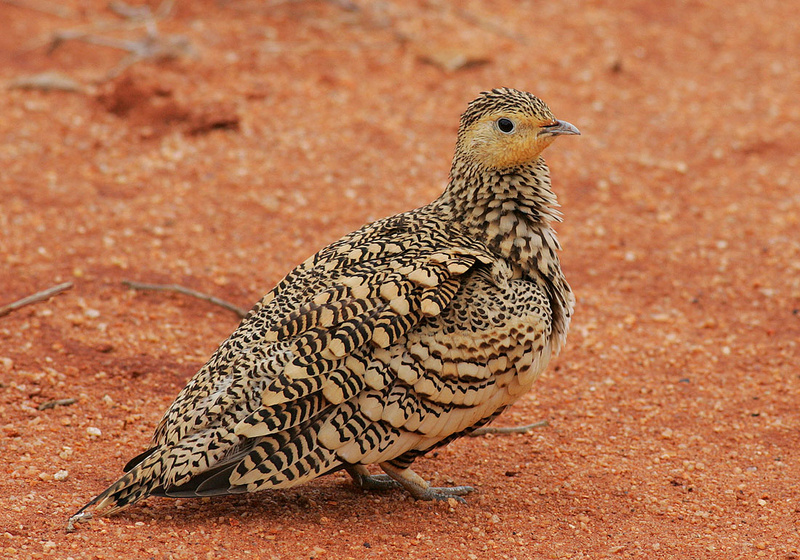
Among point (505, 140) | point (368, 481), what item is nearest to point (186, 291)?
point (368, 481)

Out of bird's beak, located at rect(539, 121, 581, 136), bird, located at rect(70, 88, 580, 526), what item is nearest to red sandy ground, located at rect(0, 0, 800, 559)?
bird, located at rect(70, 88, 580, 526)

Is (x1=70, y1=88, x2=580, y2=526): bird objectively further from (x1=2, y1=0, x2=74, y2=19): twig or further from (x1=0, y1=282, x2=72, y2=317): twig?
(x1=2, y1=0, x2=74, y2=19): twig

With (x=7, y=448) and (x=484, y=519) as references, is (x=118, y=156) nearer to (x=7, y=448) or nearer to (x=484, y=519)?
(x=7, y=448)

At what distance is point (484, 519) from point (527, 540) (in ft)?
1.13

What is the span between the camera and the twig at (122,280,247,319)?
7922 millimetres

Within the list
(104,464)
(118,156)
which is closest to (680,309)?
(104,464)

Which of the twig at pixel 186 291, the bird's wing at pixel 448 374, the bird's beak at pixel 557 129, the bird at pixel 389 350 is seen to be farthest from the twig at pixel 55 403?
the bird's beak at pixel 557 129

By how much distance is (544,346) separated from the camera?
5.70 meters

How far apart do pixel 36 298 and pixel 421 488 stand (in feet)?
12.2

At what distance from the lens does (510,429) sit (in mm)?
6887

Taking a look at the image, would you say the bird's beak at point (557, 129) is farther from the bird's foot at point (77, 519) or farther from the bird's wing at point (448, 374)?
the bird's foot at point (77, 519)

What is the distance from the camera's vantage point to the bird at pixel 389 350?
516 cm

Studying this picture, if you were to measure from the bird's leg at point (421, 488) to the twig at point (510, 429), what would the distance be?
2.91ft

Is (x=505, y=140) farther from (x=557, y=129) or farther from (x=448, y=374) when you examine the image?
(x=448, y=374)
